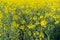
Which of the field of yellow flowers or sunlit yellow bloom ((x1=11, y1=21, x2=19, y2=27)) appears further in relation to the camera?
sunlit yellow bloom ((x1=11, y1=21, x2=19, y2=27))

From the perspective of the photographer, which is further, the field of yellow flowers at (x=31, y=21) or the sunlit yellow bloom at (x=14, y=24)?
the sunlit yellow bloom at (x=14, y=24)

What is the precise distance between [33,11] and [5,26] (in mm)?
656

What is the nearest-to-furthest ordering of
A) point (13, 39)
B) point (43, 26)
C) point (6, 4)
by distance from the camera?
1. point (43, 26)
2. point (13, 39)
3. point (6, 4)

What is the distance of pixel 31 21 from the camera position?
584cm

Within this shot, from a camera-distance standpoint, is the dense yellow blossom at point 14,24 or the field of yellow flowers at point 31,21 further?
the dense yellow blossom at point 14,24

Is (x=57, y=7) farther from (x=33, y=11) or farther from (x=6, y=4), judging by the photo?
(x=6, y=4)

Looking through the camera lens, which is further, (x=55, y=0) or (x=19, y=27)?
(x=55, y=0)

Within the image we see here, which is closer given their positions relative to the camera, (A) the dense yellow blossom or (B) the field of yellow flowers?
(B) the field of yellow flowers

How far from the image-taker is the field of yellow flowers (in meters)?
5.54

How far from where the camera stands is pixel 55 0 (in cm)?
668

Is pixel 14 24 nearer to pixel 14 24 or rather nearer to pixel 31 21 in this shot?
pixel 14 24

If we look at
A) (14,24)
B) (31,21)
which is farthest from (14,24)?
(31,21)

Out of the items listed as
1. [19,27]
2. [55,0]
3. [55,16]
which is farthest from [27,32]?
[55,0]

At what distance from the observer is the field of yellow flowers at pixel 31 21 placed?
18.2ft
